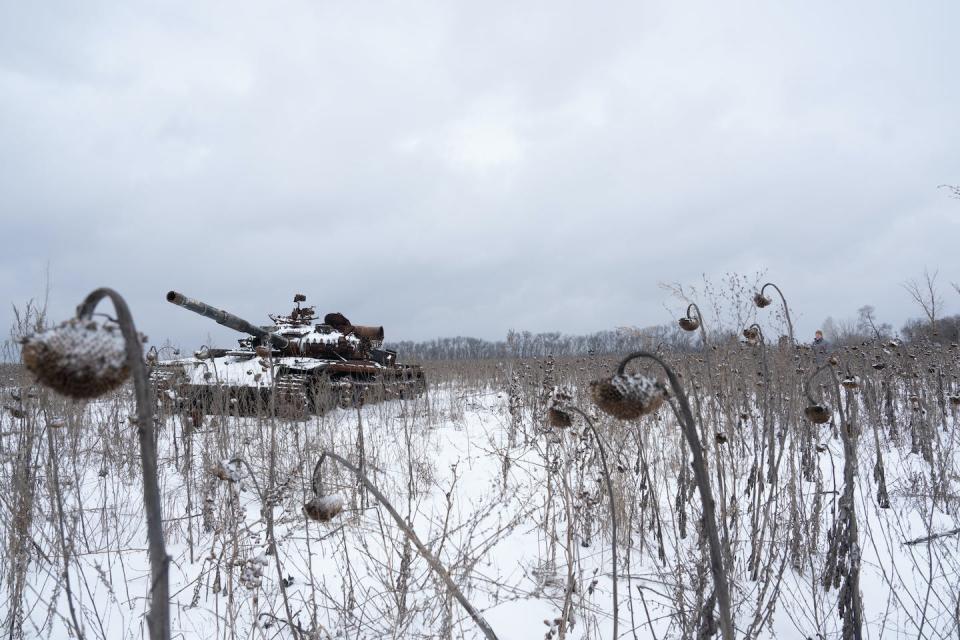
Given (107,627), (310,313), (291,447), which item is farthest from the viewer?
(310,313)

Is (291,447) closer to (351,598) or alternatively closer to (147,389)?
(351,598)

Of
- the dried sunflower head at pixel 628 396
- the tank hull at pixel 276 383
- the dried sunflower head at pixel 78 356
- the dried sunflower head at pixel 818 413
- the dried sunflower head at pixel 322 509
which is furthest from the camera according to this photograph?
the tank hull at pixel 276 383

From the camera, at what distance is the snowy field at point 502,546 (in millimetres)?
2168

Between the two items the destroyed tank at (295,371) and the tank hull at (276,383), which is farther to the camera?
the tank hull at (276,383)

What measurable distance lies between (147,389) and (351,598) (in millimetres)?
2237

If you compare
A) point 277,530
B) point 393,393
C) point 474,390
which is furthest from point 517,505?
point 474,390

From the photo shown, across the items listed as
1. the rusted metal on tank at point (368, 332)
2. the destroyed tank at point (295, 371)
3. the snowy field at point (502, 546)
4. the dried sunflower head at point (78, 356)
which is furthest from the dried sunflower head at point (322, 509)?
the rusted metal on tank at point (368, 332)

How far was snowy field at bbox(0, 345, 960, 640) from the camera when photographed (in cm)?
217

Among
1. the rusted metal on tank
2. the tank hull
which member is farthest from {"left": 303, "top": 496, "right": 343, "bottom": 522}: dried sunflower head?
the rusted metal on tank

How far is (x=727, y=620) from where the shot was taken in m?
0.88

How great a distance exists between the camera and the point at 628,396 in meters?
0.91

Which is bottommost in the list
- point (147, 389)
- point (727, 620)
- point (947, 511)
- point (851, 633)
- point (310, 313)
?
point (947, 511)

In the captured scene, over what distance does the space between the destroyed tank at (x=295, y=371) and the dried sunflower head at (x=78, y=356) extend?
4.19m

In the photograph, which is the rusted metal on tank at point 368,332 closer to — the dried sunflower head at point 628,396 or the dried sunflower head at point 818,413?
the dried sunflower head at point 818,413
